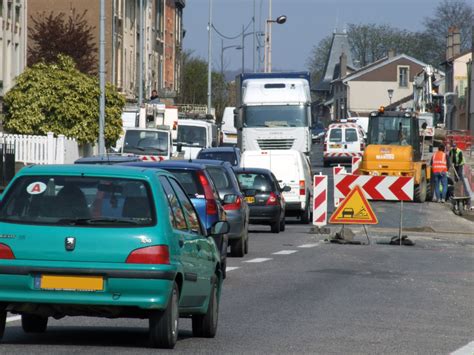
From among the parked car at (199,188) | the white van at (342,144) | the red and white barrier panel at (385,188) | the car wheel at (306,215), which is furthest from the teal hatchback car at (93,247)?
the white van at (342,144)

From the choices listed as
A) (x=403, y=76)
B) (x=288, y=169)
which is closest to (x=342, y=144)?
(x=288, y=169)

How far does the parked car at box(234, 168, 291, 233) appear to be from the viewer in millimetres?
30172

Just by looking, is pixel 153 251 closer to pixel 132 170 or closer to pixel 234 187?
pixel 132 170

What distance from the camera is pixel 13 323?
1270 centimetres

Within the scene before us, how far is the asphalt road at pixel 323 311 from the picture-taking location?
1128 centimetres

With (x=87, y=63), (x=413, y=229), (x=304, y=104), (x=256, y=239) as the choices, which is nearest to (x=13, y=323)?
(x=256, y=239)

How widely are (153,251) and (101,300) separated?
1.72ft

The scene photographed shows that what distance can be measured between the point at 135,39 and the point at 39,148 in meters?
29.3

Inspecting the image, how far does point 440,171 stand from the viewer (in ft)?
148

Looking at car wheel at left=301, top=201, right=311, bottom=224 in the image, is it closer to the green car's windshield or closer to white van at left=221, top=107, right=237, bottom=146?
the green car's windshield

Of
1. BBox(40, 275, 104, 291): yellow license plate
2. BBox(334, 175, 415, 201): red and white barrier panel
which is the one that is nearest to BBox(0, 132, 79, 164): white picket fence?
BBox(334, 175, 415, 201): red and white barrier panel

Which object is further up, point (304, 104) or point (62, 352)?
point (304, 104)

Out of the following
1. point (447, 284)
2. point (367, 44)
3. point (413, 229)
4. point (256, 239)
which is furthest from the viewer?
point (367, 44)

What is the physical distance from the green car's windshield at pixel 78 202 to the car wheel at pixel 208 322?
153cm
